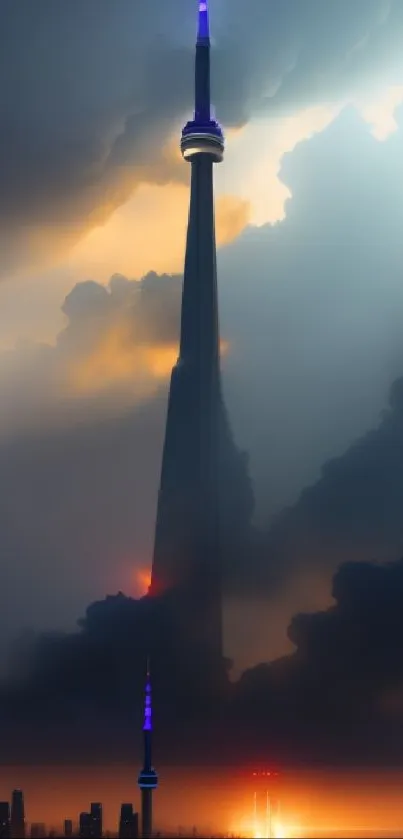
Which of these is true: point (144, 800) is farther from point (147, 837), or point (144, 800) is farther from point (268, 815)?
point (268, 815)

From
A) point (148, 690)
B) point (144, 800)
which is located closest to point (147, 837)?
point (144, 800)

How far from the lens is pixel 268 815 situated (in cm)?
17925

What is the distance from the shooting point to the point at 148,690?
178250 mm

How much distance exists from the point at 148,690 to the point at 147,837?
21377 millimetres

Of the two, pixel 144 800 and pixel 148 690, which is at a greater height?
pixel 148 690

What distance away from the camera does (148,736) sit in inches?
7082

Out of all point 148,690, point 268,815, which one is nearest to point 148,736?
point 148,690

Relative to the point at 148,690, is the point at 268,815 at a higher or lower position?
lower

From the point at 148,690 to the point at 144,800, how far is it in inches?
743

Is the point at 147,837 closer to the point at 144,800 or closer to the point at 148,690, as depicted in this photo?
the point at 144,800

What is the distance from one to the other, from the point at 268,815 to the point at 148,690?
26174 millimetres

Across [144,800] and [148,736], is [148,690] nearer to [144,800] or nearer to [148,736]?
[148,736]

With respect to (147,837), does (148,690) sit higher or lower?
higher

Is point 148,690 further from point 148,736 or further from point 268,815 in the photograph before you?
point 268,815
